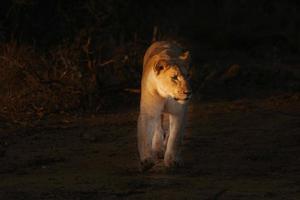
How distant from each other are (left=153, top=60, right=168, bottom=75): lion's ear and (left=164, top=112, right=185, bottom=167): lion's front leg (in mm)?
509

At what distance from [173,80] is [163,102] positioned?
1.14ft

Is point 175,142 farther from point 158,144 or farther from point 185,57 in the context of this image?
point 185,57

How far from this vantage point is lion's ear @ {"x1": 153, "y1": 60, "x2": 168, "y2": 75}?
7.84m

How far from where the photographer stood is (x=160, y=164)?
8305 mm

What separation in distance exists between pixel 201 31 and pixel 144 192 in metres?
11.1

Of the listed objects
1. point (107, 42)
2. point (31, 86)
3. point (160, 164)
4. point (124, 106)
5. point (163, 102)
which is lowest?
point (124, 106)

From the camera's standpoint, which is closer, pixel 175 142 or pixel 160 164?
pixel 175 142

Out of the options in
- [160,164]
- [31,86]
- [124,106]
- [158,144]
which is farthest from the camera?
[124,106]

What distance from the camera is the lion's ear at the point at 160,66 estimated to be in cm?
784

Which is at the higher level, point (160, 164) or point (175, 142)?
point (175, 142)

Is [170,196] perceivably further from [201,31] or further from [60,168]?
[201,31]

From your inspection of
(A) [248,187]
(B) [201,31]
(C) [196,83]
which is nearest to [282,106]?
(C) [196,83]

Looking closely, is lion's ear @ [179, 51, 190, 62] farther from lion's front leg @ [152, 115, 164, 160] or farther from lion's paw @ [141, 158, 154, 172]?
lion's paw @ [141, 158, 154, 172]

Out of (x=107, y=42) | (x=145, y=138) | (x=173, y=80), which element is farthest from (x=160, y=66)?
(x=107, y=42)
